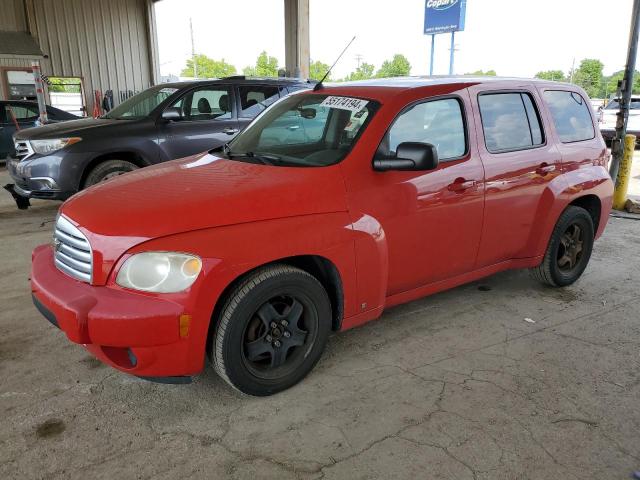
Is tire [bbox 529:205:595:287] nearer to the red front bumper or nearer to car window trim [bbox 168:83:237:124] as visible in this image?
the red front bumper

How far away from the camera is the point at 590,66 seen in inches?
2918

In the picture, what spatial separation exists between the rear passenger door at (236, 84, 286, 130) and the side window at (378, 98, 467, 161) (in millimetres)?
4110

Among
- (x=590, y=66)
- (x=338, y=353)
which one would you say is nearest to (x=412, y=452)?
(x=338, y=353)

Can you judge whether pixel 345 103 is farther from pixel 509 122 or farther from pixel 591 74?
pixel 591 74

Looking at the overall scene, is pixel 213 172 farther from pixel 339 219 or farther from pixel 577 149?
pixel 577 149

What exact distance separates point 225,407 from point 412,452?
101 centimetres

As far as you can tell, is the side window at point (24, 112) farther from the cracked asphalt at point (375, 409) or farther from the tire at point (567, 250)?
the tire at point (567, 250)

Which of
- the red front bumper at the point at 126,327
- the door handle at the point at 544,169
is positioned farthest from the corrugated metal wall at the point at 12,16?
the door handle at the point at 544,169

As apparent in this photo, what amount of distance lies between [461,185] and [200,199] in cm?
173

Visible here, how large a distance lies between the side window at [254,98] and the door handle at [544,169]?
14.1 ft

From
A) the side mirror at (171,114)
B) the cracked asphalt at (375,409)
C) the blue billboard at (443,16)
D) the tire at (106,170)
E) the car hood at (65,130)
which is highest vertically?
the blue billboard at (443,16)

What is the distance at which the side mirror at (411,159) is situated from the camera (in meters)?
2.88

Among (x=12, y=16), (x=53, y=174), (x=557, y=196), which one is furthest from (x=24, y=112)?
(x=557, y=196)

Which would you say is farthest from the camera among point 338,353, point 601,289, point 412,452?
point 601,289
